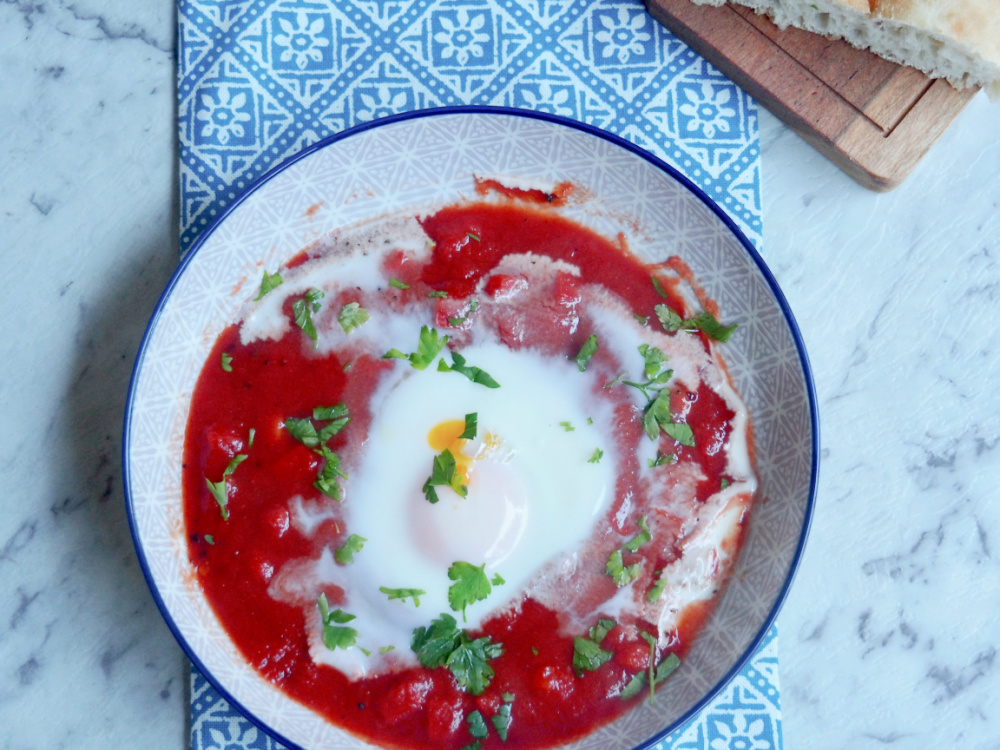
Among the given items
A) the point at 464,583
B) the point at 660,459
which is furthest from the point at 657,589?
the point at 464,583

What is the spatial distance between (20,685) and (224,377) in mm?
1762

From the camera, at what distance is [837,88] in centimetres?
389

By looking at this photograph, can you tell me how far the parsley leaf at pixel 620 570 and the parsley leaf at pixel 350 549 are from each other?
3.62 feet

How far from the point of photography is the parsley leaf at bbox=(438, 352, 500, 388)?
12.2 ft

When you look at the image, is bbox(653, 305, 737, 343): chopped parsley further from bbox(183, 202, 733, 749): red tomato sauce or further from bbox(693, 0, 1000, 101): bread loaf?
bbox(693, 0, 1000, 101): bread loaf

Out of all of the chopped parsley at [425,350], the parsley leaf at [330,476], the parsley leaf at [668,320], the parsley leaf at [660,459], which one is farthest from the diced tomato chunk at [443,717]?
the parsley leaf at [668,320]

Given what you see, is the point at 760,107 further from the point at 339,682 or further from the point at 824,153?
the point at 339,682

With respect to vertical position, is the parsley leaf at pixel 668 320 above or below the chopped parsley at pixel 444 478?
→ above

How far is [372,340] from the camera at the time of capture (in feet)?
12.5

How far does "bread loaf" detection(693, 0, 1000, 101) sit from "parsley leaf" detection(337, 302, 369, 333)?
2.15 meters

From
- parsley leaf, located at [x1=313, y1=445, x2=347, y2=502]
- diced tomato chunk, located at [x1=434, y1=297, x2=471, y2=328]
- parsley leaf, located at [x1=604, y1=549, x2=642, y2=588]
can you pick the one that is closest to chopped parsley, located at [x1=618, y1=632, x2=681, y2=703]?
parsley leaf, located at [x1=604, y1=549, x2=642, y2=588]

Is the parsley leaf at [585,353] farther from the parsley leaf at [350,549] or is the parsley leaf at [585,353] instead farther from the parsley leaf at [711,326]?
the parsley leaf at [350,549]

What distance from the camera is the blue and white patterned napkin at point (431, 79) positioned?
395cm

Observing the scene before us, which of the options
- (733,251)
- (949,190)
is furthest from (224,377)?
(949,190)
